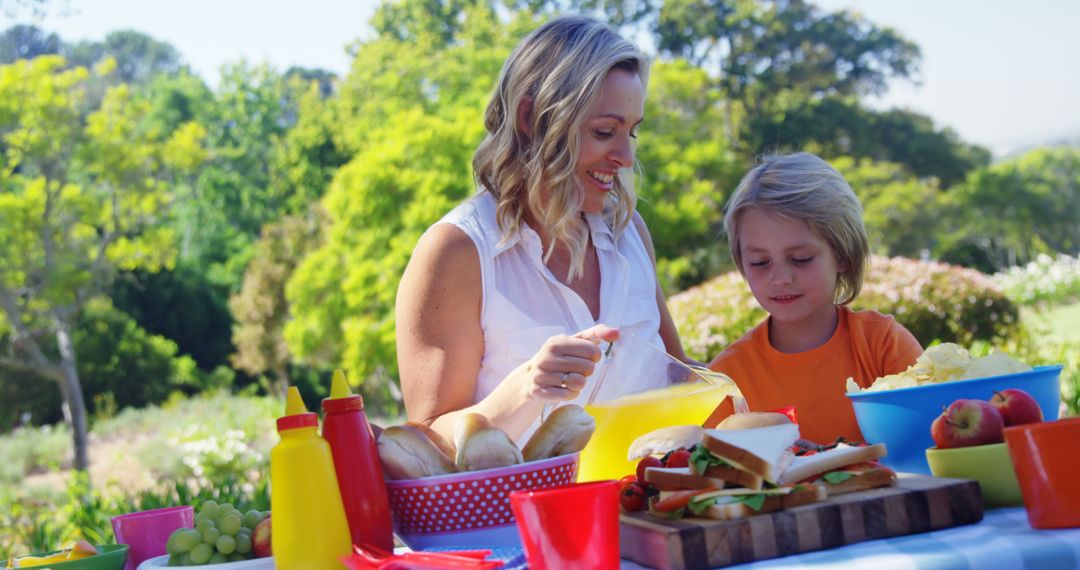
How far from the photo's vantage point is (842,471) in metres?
1.41

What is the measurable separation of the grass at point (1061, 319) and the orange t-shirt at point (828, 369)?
40.2 feet

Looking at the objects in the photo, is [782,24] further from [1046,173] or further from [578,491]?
[578,491]

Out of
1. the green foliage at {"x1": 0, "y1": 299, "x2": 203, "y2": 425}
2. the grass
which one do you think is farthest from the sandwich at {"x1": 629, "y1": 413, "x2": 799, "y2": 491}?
the green foliage at {"x1": 0, "y1": 299, "x2": 203, "y2": 425}

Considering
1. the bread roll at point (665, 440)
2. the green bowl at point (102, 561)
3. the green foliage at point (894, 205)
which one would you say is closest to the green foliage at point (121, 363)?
the green foliage at point (894, 205)

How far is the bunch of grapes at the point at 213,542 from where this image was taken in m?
1.40

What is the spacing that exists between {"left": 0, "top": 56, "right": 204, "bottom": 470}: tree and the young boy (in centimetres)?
1267

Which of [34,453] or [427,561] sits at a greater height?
[427,561]

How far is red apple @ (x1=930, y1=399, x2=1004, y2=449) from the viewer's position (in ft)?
4.75

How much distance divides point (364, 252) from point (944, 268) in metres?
8.72

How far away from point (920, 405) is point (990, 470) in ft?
0.78

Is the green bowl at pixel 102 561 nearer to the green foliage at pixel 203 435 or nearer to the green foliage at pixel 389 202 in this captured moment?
the green foliage at pixel 203 435

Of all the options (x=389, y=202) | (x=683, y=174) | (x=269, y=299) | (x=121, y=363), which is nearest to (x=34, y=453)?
(x=121, y=363)

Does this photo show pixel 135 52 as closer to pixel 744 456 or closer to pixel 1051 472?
pixel 744 456

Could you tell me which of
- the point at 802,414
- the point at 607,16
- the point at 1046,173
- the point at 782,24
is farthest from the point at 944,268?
the point at 1046,173
